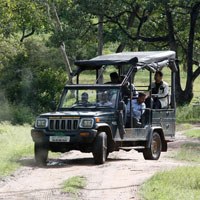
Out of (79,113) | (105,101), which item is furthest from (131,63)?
(79,113)

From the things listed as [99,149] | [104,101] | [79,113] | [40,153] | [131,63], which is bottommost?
[40,153]

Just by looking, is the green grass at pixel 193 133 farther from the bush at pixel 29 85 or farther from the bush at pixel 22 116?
the bush at pixel 29 85

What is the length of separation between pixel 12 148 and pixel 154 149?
151 inches

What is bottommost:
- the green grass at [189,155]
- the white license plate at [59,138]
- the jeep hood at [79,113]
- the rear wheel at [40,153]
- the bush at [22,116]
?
the green grass at [189,155]

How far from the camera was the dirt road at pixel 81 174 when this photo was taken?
9.34 m

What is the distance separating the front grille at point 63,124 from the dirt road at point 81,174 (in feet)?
2.47

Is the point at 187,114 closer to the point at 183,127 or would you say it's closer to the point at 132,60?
the point at 183,127

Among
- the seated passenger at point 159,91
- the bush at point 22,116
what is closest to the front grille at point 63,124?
the seated passenger at point 159,91

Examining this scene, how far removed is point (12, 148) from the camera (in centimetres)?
1677

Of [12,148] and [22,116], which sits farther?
[22,116]

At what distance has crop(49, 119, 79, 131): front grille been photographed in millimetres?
13352

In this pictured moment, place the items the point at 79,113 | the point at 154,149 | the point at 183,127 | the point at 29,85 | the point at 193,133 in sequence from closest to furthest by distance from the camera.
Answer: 1. the point at 79,113
2. the point at 154,149
3. the point at 193,133
4. the point at 183,127
5. the point at 29,85

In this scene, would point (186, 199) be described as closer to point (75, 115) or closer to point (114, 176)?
point (114, 176)

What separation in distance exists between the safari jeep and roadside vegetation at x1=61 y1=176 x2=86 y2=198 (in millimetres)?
2362
